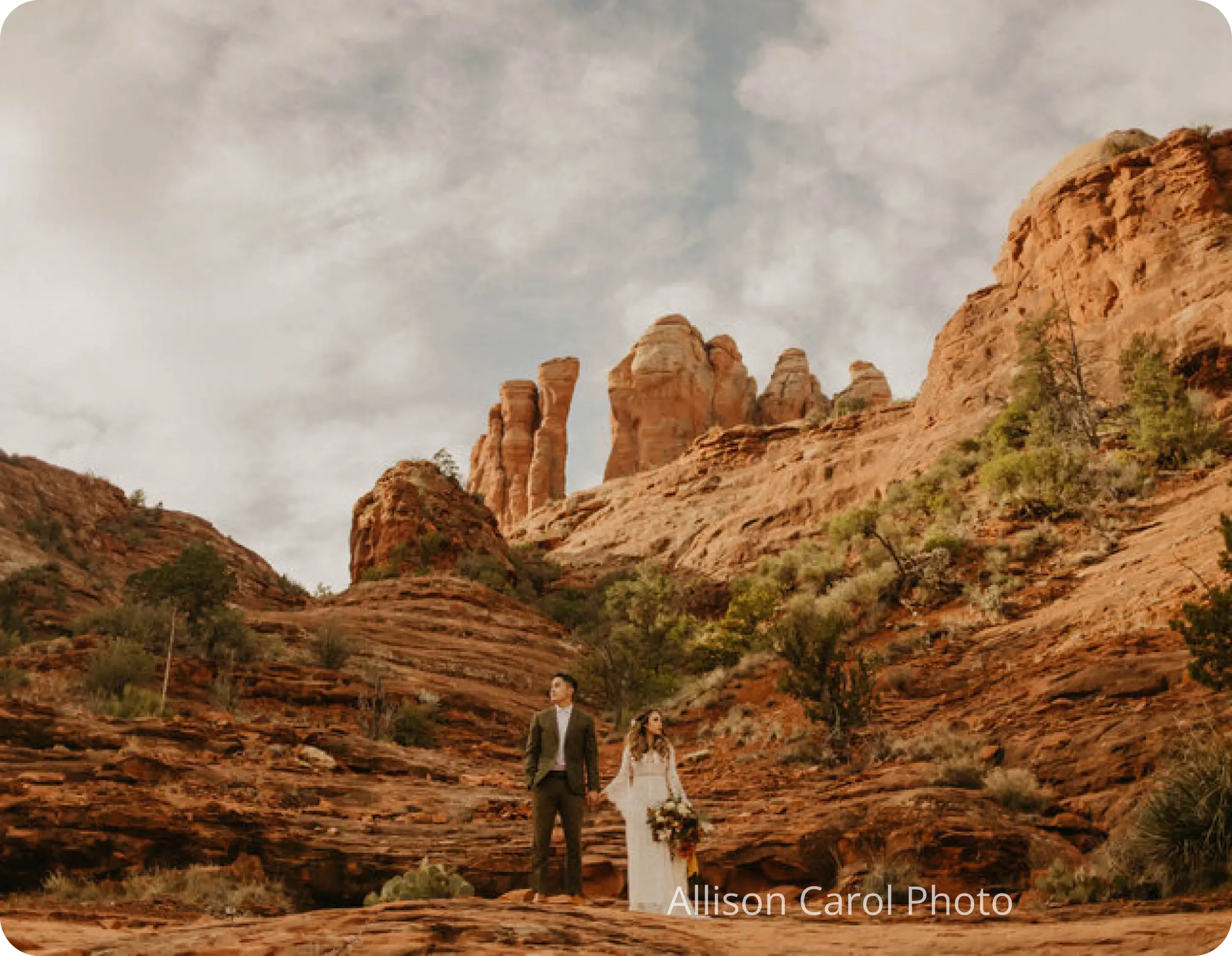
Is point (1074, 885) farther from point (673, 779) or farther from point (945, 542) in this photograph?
point (945, 542)

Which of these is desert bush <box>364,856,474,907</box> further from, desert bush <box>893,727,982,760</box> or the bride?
desert bush <box>893,727,982,760</box>

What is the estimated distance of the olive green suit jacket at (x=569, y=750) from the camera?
25.4 ft

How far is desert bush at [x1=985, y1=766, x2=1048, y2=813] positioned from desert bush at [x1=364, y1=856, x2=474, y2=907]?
18.5 feet

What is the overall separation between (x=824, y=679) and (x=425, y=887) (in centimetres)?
838

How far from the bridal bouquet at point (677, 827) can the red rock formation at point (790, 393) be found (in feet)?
230

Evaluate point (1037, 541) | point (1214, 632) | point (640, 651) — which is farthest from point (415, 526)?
point (1214, 632)

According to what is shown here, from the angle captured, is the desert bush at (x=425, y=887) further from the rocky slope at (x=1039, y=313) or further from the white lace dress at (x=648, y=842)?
the rocky slope at (x=1039, y=313)

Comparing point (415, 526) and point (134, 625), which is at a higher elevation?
point (415, 526)

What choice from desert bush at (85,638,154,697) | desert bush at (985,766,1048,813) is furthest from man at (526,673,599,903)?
desert bush at (85,638,154,697)

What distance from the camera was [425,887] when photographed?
7477mm

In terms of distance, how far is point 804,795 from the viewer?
1099 centimetres

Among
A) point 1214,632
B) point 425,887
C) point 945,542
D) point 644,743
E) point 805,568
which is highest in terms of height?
point 805,568

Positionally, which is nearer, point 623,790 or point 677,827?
point 677,827

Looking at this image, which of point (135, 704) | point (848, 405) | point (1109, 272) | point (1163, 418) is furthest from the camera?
point (848, 405)
